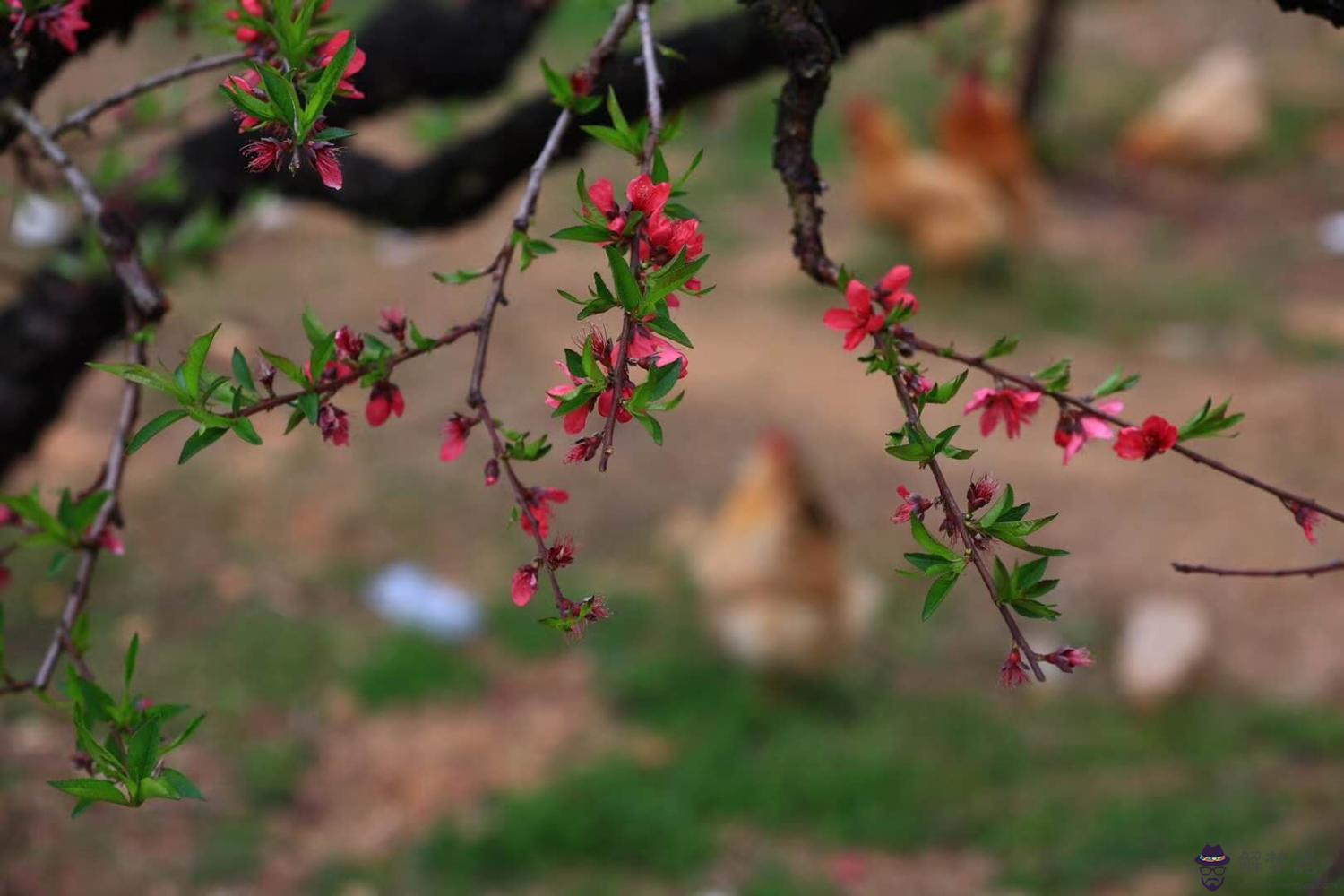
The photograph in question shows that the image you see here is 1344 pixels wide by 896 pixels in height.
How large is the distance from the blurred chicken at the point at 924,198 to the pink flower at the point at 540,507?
7682mm

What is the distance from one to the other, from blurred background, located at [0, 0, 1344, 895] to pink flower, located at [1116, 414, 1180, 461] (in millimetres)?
1390

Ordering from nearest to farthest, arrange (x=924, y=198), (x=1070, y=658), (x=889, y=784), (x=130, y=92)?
(x=1070, y=658), (x=130, y=92), (x=889, y=784), (x=924, y=198)

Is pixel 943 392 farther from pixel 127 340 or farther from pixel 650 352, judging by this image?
pixel 127 340

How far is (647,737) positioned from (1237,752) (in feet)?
6.94

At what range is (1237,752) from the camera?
488cm

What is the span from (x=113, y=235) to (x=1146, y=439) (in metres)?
1.42

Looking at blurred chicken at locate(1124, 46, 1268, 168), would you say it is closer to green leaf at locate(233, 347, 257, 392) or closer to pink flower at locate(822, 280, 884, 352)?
pink flower at locate(822, 280, 884, 352)

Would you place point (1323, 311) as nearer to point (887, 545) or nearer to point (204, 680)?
point (887, 545)

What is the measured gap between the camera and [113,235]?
1951mm

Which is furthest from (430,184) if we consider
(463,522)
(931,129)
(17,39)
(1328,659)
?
(931,129)

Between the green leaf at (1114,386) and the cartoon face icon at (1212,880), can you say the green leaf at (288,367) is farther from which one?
the cartoon face icon at (1212,880)

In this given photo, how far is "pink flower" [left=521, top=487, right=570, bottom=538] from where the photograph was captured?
1455 mm

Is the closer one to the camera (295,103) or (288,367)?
(295,103)

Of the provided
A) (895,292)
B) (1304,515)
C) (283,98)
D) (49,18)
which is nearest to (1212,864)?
(1304,515)
